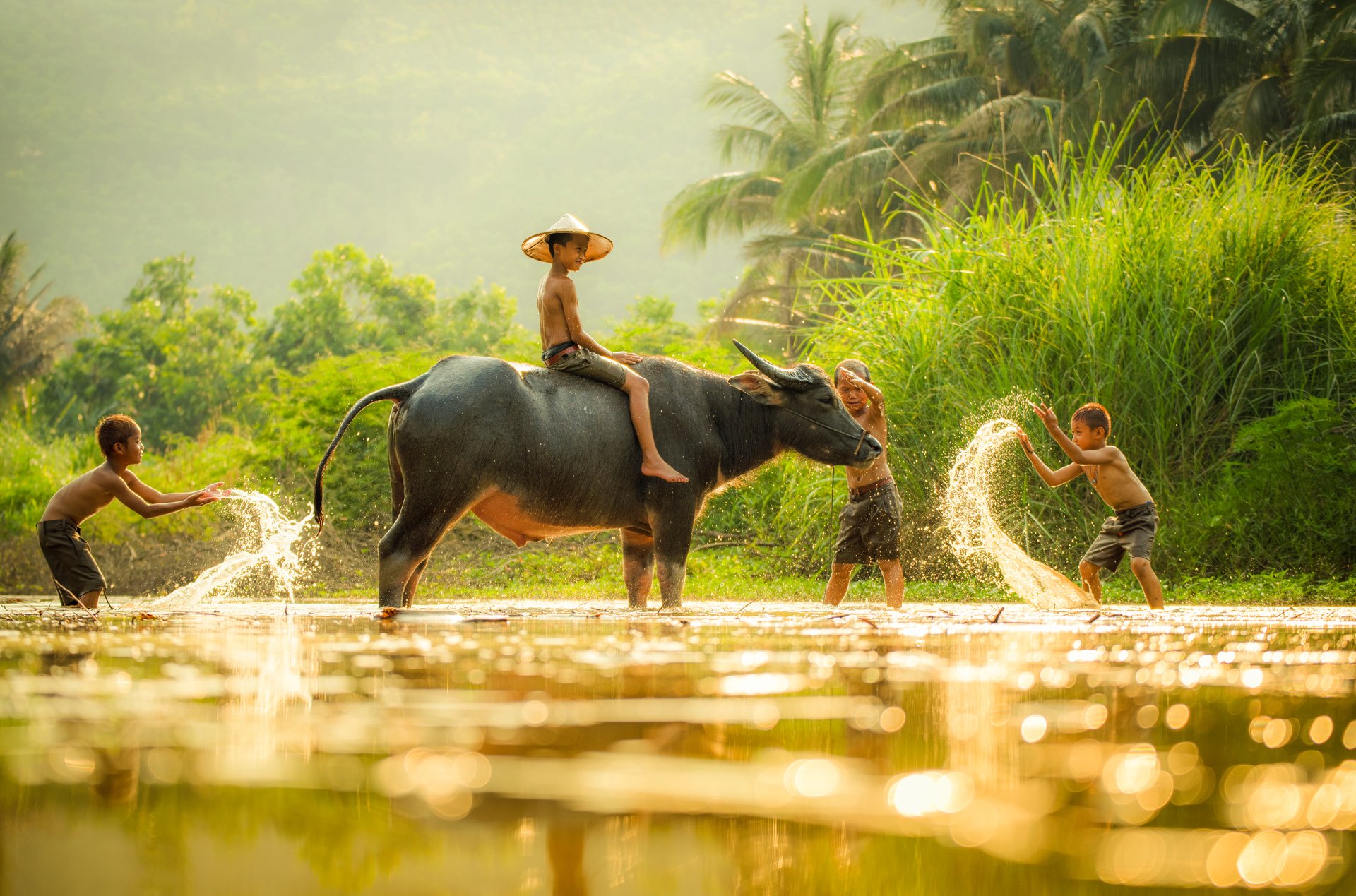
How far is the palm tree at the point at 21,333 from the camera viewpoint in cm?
4347

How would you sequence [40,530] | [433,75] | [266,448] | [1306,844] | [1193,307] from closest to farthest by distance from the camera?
[1306,844]
[40,530]
[1193,307]
[266,448]
[433,75]

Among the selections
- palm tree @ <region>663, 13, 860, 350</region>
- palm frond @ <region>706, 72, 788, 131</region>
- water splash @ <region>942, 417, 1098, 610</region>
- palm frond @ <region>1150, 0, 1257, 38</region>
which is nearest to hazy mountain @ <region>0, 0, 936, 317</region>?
palm tree @ <region>663, 13, 860, 350</region>

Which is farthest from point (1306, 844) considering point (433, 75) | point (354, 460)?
point (433, 75)

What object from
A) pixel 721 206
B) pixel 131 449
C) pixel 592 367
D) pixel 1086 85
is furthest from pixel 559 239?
pixel 721 206

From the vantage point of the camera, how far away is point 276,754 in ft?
4.50

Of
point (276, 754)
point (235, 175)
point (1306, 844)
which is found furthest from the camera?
point (235, 175)

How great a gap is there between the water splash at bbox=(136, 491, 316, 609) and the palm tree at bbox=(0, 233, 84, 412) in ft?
118

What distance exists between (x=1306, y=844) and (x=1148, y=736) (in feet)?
1.92

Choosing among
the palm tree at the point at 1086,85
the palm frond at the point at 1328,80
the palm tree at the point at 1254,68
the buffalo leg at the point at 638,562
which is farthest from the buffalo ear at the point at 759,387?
the palm frond at the point at 1328,80

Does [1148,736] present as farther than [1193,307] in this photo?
No

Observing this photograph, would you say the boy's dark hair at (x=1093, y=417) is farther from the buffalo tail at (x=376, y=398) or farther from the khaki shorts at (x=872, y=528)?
the buffalo tail at (x=376, y=398)

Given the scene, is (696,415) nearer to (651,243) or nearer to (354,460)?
(354,460)

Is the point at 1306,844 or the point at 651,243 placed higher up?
the point at 651,243

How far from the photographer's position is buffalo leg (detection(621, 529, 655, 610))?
6539 mm
